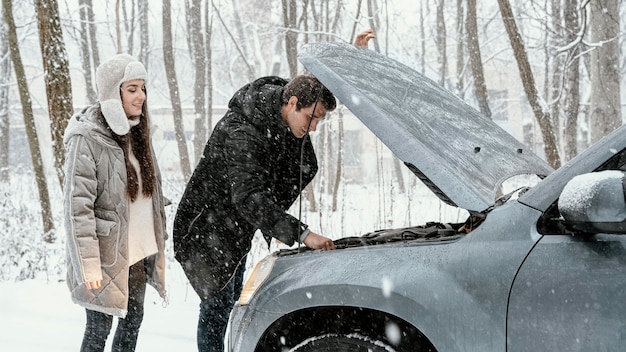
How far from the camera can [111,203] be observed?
10.1 feet

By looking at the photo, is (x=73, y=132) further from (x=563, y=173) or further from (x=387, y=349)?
(x=563, y=173)

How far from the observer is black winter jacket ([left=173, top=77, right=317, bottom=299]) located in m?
2.89

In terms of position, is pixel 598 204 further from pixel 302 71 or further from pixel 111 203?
pixel 302 71

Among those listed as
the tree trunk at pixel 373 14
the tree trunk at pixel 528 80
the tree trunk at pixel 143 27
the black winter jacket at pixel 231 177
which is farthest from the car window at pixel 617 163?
the tree trunk at pixel 143 27

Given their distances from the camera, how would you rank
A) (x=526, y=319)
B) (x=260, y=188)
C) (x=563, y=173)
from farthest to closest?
(x=260, y=188) → (x=563, y=173) → (x=526, y=319)

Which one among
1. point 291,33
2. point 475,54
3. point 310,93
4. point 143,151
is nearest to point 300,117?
point 310,93

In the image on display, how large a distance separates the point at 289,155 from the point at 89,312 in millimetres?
1371

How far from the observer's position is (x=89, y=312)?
3.15 meters

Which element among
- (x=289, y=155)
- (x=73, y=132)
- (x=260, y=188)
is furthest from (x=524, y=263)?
(x=73, y=132)

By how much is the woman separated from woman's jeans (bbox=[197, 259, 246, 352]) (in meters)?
0.35

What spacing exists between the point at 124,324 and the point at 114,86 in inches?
51.8

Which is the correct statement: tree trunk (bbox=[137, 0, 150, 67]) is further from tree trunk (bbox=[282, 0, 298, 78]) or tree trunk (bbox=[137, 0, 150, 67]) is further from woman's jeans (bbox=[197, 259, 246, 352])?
woman's jeans (bbox=[197, 259, 246, 352])

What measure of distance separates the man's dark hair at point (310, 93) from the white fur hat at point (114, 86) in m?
0.92

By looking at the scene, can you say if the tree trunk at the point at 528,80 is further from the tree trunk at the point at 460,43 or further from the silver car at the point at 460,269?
the tree trunk at the point at 460,43
